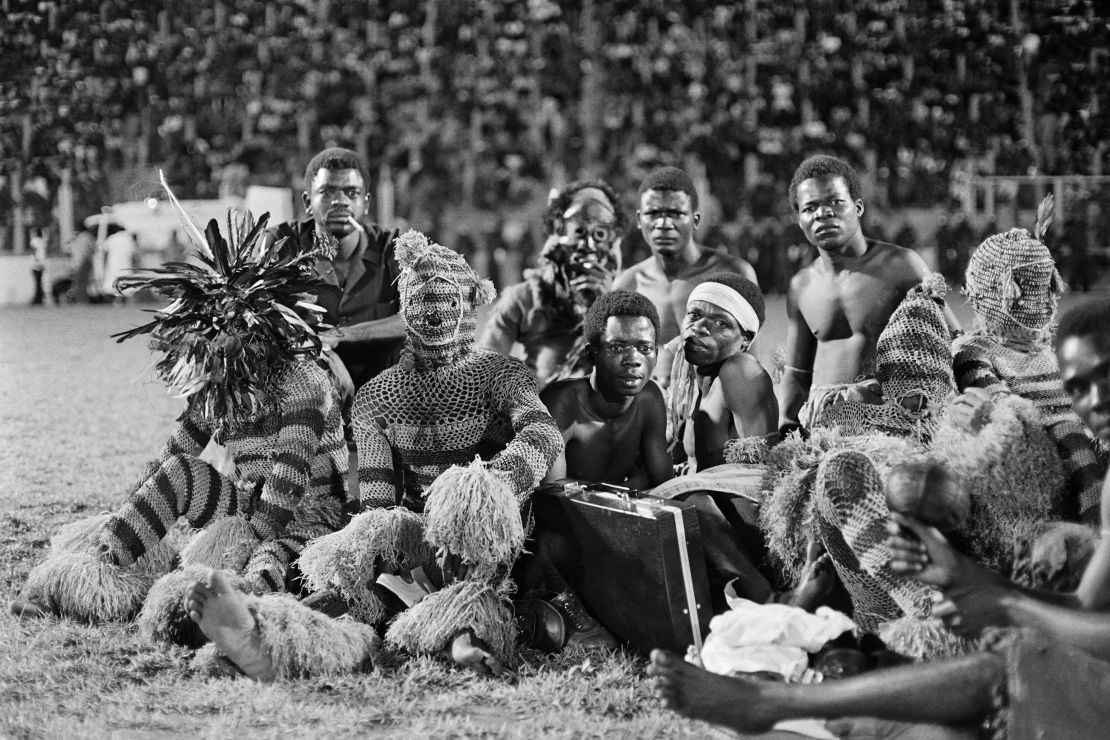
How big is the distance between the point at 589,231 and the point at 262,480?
2.31 metres

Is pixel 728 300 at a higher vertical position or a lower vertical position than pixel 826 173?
lower

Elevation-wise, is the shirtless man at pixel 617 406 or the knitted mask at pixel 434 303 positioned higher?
the knitted mask at pixel 434 303

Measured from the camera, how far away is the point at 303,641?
352 centimetres

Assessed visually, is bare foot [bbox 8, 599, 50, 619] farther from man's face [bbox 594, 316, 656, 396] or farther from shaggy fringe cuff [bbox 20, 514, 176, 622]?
man's face [bbox 594, 316, 656, 396]

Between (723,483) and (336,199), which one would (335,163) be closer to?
(336,199)

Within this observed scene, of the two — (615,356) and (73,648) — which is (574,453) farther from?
(73,648)

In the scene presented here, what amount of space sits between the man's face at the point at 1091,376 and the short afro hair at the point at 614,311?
188cm

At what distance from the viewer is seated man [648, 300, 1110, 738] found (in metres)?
2.43

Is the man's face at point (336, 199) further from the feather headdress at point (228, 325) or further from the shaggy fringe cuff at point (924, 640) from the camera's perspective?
the shaggy fringe cuff at point (924, 640)

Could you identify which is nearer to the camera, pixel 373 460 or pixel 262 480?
pixel 373 460

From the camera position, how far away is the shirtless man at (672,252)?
19.1 feet

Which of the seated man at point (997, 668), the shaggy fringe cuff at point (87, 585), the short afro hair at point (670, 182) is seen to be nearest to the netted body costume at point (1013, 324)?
the seated man at point (997, 668)

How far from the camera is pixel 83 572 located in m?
4.13

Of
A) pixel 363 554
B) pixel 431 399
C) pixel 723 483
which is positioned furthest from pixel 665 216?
pixel 363 554
